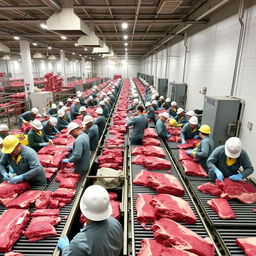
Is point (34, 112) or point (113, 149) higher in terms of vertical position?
point (34, 112)

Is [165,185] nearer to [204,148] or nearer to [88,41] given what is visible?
[204,148]

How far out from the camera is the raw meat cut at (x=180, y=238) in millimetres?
2870

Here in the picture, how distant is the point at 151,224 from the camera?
3.47 meters

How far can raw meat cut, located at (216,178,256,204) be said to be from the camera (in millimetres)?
4023

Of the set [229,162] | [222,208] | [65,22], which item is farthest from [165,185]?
[65,22]

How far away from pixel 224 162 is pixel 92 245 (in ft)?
11.4

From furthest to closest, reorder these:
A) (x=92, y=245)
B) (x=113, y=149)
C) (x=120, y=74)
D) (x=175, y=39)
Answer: (x=120, y=74), (x=175, y=39), (x=113, y=149), (x=92, y=245)

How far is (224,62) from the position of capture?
780 cm

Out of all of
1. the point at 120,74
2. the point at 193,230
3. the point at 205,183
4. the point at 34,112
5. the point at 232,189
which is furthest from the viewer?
the point at 120,74

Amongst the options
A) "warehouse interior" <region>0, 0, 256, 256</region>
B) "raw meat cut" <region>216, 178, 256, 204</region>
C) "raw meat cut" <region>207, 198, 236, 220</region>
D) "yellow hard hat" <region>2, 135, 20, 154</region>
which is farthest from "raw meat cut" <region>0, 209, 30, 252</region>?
"raw meat cut" <region>216, 178, 256, 204</region>

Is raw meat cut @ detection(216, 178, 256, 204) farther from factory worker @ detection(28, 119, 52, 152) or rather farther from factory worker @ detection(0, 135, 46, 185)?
factory worker @ detection(28, 119, 52, 152)

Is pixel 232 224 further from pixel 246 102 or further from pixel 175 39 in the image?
pixel 175 39

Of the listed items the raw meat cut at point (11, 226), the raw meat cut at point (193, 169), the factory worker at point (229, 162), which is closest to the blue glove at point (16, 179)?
the raw meat cut at point (11, 226)

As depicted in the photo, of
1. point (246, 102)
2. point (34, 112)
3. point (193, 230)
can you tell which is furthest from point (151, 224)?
point (34, 112)
